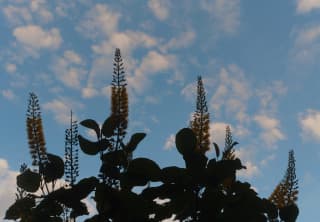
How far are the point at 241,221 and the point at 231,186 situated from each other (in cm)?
18

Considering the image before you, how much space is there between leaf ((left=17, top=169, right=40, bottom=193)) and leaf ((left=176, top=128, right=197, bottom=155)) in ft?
1.94

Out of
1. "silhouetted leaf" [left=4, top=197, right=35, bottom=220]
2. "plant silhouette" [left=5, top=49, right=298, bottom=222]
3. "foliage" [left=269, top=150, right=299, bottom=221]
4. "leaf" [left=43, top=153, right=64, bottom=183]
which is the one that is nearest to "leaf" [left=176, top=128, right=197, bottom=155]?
"plant silhouette" [left=5, top=49, right=298, bottom=222]

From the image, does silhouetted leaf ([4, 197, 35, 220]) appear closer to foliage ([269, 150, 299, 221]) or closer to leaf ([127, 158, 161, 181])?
leaf ([127, 158, 161, 181])

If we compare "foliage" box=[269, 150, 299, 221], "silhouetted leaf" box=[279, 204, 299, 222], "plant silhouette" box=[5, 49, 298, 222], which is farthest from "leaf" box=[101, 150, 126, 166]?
"foliage" box=[269, 150, 299, 221]

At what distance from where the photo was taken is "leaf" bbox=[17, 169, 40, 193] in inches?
80.8

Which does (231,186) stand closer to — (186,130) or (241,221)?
(241,221)

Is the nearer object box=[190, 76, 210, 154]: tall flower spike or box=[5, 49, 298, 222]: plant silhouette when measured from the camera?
box=[5, 49, 298, 222]: plant silhouette

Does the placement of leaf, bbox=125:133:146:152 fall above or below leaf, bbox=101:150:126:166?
above

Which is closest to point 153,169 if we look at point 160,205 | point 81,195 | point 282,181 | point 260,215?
point 160,205

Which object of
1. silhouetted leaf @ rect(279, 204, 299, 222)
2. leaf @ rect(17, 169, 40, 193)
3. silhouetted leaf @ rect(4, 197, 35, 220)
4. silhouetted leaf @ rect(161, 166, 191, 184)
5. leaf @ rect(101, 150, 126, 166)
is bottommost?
silhouetted leaf @ rect(4, 197, 35, 220)

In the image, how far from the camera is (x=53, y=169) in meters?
2.11

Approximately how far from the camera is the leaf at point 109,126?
6.59 ft

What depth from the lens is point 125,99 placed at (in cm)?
1237

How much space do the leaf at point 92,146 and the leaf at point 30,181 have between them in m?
0.25
